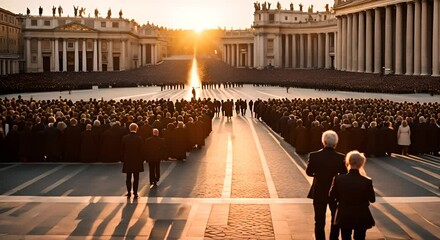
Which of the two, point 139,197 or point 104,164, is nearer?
point 139,197

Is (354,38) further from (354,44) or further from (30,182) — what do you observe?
(30,182)

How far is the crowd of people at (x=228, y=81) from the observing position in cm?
6794

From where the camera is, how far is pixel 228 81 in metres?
109

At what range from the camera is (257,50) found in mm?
147000

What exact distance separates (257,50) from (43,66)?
54.9 meters

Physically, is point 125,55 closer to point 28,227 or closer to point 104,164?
point 104,164

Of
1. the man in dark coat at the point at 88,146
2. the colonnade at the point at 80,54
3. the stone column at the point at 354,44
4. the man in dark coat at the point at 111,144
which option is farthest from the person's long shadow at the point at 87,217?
the colonnade at the point at 80,54

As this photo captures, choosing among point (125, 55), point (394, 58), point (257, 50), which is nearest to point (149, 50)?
point (125, 55)

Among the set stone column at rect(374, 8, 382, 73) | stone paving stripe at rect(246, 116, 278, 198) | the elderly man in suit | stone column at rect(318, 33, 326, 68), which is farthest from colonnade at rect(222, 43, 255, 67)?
the elderly man in suit

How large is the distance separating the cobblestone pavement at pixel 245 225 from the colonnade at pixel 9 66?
359 feet

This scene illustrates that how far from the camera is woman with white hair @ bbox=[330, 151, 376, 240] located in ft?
29.5

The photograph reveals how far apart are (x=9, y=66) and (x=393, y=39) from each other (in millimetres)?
80342

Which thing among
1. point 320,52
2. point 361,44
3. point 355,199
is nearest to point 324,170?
point 355,199

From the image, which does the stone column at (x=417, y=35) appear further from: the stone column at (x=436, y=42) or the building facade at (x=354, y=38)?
the stone column at (x=436, y=42)
